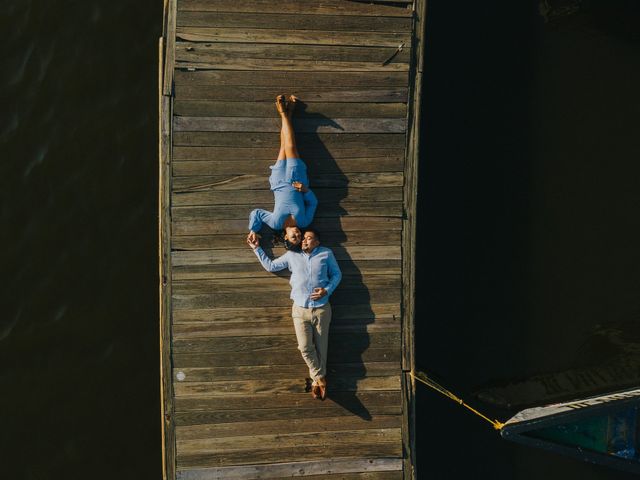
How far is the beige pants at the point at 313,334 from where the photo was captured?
1041 cm

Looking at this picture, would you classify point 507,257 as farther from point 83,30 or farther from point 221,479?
point 83,30

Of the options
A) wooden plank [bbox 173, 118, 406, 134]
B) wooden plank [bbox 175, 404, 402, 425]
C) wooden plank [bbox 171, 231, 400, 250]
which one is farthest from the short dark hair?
wooden plank [bbox 175, 404, 402, 425]

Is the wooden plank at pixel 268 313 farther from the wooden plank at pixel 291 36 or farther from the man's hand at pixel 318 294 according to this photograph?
the wooden plank at pixel 291 36

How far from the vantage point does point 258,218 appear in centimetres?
1063

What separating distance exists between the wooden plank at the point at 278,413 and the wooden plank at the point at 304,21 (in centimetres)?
559

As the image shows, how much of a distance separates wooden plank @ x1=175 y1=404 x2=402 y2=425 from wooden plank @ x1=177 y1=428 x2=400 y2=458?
23 cm

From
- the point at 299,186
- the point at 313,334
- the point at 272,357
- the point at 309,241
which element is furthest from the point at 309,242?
the point at 272,357

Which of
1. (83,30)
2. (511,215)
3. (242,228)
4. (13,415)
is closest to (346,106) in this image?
Answer: (242,228)

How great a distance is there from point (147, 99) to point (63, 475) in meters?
6.43

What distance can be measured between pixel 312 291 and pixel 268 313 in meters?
0.81

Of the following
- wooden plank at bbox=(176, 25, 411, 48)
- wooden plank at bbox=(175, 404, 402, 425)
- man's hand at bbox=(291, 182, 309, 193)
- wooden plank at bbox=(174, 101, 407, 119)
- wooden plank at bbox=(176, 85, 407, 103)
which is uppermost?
wooden plank at bbox=(176, 25, 411, 48)

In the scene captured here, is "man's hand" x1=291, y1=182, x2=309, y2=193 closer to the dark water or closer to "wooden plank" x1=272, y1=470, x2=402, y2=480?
the dark water

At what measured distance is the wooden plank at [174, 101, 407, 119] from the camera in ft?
35.3

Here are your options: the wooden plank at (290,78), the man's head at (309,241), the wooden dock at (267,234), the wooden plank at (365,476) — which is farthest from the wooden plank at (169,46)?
the wooden plank at (365,476)
